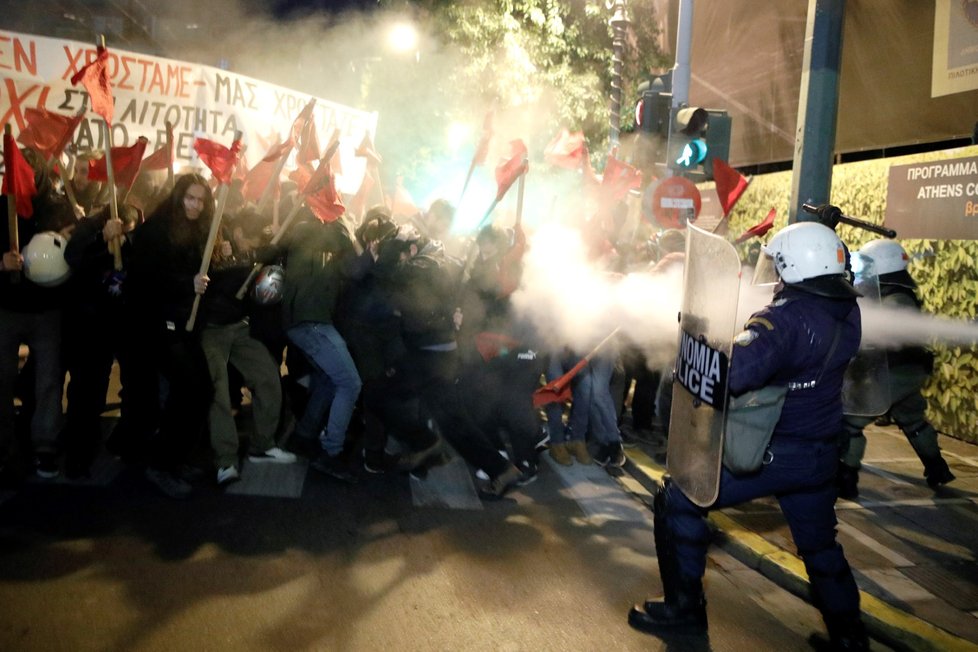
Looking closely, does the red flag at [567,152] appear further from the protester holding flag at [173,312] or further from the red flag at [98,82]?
the red flag at [98,82]

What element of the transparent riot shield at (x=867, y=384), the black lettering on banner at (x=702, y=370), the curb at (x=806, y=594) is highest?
the black lettering on banner at (x=702, y=370)

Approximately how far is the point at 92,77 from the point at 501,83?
9662 millimetres

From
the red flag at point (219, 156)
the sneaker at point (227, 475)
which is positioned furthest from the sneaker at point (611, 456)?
the red flag at point (219, 156)

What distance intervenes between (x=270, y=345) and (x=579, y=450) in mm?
2540

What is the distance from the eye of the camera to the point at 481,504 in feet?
17.8

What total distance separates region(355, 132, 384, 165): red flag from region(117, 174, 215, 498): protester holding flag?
2.91 m

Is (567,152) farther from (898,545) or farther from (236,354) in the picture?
(898,545)

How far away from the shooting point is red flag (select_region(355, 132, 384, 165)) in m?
7.93

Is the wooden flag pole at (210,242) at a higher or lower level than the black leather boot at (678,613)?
higher

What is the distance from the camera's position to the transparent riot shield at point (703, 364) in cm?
333

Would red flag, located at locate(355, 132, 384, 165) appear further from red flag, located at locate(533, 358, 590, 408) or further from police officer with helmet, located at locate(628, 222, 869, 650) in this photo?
police officer with helmet, located at locate(628, 222, 869, 650)

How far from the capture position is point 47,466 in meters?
5.17

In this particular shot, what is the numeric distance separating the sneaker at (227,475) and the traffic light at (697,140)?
189 inches

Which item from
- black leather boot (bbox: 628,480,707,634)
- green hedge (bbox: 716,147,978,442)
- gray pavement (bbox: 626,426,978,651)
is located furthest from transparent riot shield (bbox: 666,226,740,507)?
green hedge (bbox: 716,147,978,442)
